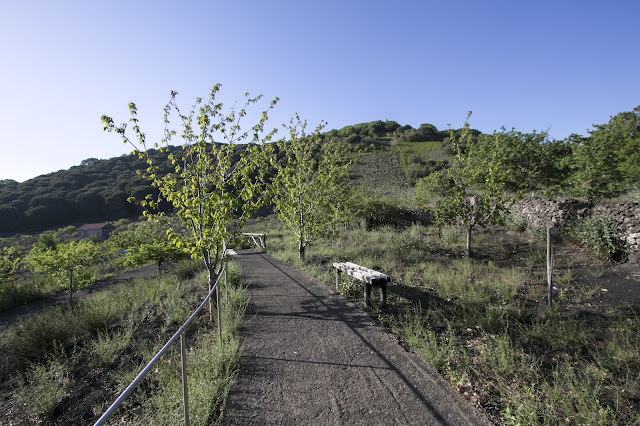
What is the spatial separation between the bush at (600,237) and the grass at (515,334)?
32.6 inches

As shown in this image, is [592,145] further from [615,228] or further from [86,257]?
[86,257]

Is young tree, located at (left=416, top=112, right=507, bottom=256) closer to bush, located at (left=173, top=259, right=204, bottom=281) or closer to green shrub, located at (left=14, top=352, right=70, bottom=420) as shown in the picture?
bush, located at (left=173, top=259, right=204, bottom=281)

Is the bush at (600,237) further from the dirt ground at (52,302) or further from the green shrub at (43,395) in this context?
the dirt ground at (52,302)

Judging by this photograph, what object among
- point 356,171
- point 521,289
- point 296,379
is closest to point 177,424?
point 296,379

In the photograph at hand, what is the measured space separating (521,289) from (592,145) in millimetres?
14291

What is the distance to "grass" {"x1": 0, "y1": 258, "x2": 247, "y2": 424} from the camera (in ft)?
9.41

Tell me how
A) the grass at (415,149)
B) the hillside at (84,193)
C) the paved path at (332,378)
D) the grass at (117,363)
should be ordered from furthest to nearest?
the grass at (415,149)
the hillside at (84,193)
the grass at (117,363)
the paved path at (332,378)

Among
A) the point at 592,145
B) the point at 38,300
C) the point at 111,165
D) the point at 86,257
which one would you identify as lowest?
the point at 38,300

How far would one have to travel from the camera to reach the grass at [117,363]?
2.87 m

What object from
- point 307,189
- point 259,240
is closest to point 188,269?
point 307,189

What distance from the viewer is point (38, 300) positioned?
8.89m

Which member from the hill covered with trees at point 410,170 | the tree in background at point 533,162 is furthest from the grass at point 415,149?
the tree in background at point 533,162

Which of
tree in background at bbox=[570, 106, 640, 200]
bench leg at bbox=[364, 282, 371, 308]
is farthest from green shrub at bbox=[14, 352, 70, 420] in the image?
tree in background at bbox=[570, 106, 640, 200]

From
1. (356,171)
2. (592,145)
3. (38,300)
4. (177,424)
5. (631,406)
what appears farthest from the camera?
(356,171)
